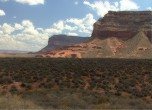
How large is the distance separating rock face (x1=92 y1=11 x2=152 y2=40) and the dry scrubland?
10494 cm

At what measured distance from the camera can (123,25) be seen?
505ft

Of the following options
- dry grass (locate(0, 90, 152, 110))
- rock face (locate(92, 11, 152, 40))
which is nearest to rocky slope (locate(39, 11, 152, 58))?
rock face (locate(92, 11, 152, 40))

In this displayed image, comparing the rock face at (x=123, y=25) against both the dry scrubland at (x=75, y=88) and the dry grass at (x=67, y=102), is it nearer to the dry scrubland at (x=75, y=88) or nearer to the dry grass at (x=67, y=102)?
the dry scrubland at (x=75, y=88)

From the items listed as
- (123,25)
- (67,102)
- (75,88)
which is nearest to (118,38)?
(123,25)

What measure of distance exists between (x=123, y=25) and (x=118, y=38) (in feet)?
23.9

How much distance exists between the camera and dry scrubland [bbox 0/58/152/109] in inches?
822

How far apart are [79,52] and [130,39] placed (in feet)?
65.6

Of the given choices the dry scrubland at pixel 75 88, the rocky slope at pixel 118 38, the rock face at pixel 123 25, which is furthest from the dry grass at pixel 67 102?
the rock face at pixel 123 25

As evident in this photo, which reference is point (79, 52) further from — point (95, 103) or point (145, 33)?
point (95, 103)

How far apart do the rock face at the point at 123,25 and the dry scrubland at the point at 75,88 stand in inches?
4131

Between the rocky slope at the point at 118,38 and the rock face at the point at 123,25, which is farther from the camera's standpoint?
the rock face at the point at 123,25

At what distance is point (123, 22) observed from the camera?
15438 centimetres

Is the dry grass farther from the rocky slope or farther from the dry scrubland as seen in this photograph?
the rocky slope

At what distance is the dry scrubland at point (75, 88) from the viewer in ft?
68.5
